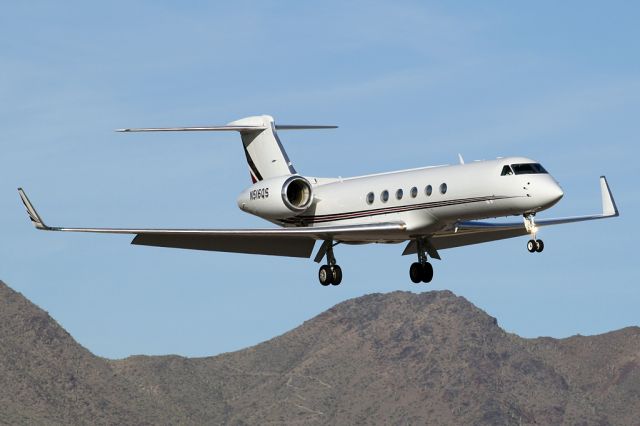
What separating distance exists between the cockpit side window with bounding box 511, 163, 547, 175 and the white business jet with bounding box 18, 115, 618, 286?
1.1 inches

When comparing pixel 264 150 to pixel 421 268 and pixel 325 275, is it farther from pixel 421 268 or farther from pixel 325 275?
pixel 421 268

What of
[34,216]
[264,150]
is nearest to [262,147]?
[264,150]

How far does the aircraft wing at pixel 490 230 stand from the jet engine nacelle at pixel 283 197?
11.9 ft

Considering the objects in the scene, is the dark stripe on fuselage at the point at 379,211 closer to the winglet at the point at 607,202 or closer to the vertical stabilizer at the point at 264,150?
the vertical stabilizer at the point at 264,150

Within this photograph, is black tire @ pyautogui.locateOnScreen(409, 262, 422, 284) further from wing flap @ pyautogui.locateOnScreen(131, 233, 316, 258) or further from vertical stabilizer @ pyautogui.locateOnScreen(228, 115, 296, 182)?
vertical stabilizer @ pyautogui.locateOnScreen(228, 115, 296, 182)

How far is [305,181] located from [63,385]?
530ft

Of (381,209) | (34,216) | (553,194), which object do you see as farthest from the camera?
(381,209)

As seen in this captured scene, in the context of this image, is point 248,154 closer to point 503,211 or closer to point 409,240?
point 409,240

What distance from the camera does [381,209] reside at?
3866 cm

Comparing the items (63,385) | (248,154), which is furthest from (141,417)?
(248,154)

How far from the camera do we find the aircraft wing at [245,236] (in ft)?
125

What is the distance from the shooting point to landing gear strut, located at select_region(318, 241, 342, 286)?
40.5 m

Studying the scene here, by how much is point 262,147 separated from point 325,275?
6959mm

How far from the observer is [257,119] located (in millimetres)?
46125
